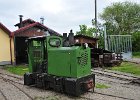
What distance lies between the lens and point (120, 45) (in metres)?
30.9

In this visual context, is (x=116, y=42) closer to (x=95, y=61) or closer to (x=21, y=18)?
(x=95, y=61)

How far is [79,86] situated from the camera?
11211 mm

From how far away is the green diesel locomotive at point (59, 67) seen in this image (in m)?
11.5

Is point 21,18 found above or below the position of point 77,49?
above

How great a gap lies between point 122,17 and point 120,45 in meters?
24.2

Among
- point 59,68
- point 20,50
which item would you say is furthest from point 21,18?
point 59,68

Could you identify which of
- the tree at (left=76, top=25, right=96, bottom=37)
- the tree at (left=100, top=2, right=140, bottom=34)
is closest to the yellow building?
the tree at (left=76, top=25, right=96, bottom=37)

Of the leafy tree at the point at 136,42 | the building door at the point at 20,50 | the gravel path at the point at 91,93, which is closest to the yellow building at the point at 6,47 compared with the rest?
the building door at the point at 20,50

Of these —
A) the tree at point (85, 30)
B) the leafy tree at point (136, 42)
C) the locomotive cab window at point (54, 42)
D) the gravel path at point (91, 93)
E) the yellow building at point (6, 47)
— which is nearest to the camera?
the gravel path at point (91, 93)

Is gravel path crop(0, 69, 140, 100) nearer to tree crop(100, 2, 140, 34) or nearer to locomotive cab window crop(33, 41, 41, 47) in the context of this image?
locomotive cab window crop(33, 41, 41, 47)

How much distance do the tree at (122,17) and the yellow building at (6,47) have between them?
93.3 ft

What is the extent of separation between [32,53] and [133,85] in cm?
515

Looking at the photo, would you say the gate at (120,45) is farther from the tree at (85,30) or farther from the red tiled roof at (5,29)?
the tree at (85,30)

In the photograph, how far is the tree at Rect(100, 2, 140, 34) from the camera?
172 ft
